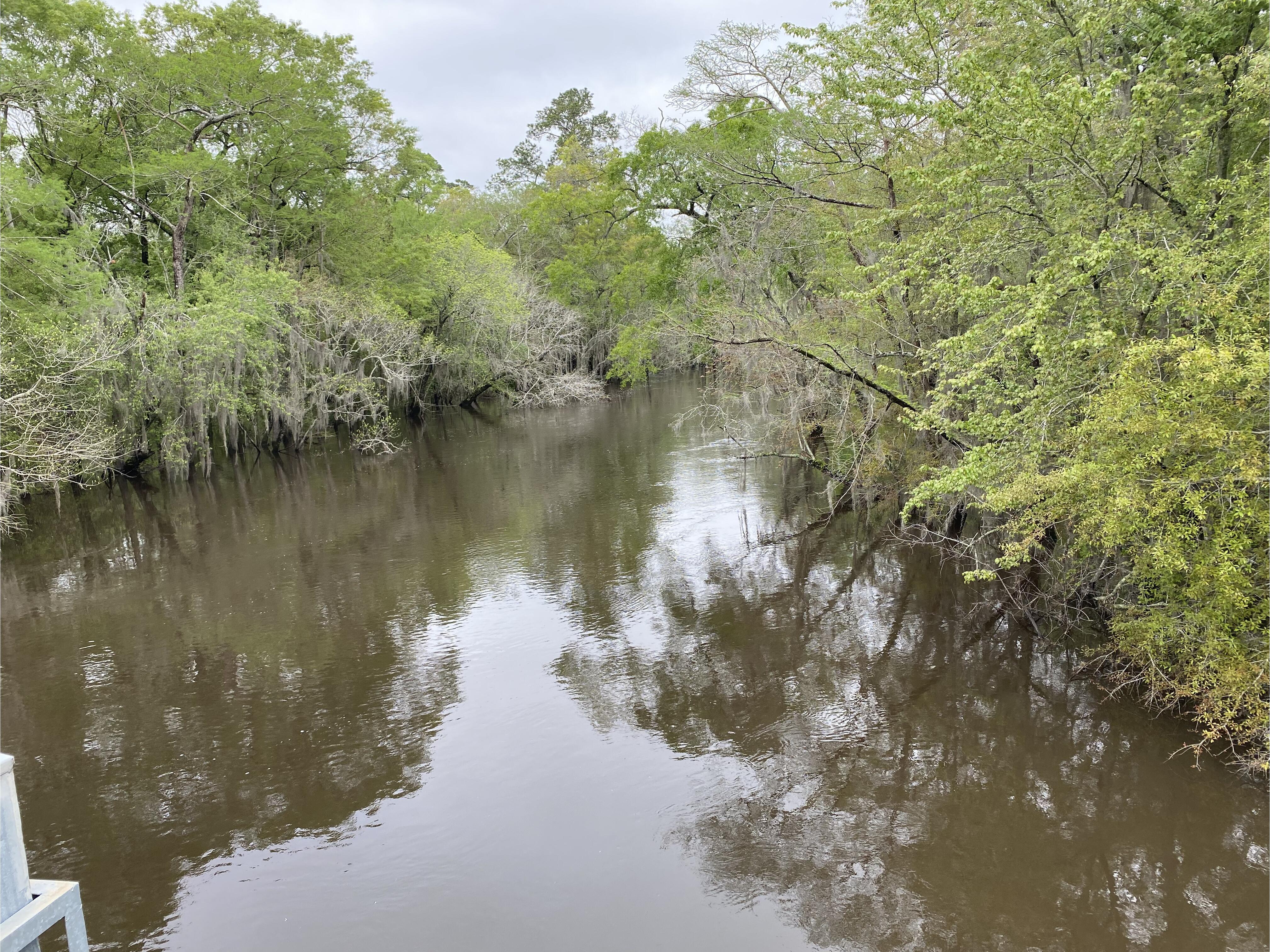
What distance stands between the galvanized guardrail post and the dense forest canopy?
8.88 m

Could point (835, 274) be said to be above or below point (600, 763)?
above

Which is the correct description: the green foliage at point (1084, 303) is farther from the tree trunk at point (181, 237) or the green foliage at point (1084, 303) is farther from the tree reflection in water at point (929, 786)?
the tree trunk at point (181, 237)

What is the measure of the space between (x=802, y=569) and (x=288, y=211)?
2833 centimetres

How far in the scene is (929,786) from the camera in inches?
358

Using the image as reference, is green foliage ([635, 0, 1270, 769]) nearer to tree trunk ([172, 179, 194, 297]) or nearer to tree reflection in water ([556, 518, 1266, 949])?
tree reflection in water ([556, 518, 1266, 949])

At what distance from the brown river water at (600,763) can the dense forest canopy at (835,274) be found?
1.80m

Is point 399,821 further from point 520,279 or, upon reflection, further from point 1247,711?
point 520,279

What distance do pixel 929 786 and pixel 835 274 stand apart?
12.1 m

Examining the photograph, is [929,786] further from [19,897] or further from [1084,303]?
[19,897]

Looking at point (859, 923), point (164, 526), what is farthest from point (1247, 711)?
point (164, 526)

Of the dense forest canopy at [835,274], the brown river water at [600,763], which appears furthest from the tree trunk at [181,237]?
the brown river water at [600,763]

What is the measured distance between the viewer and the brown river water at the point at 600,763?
7410 millimetres

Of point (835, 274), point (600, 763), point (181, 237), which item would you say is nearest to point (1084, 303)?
point (600, 763)

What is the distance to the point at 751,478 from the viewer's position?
23.9 metres
